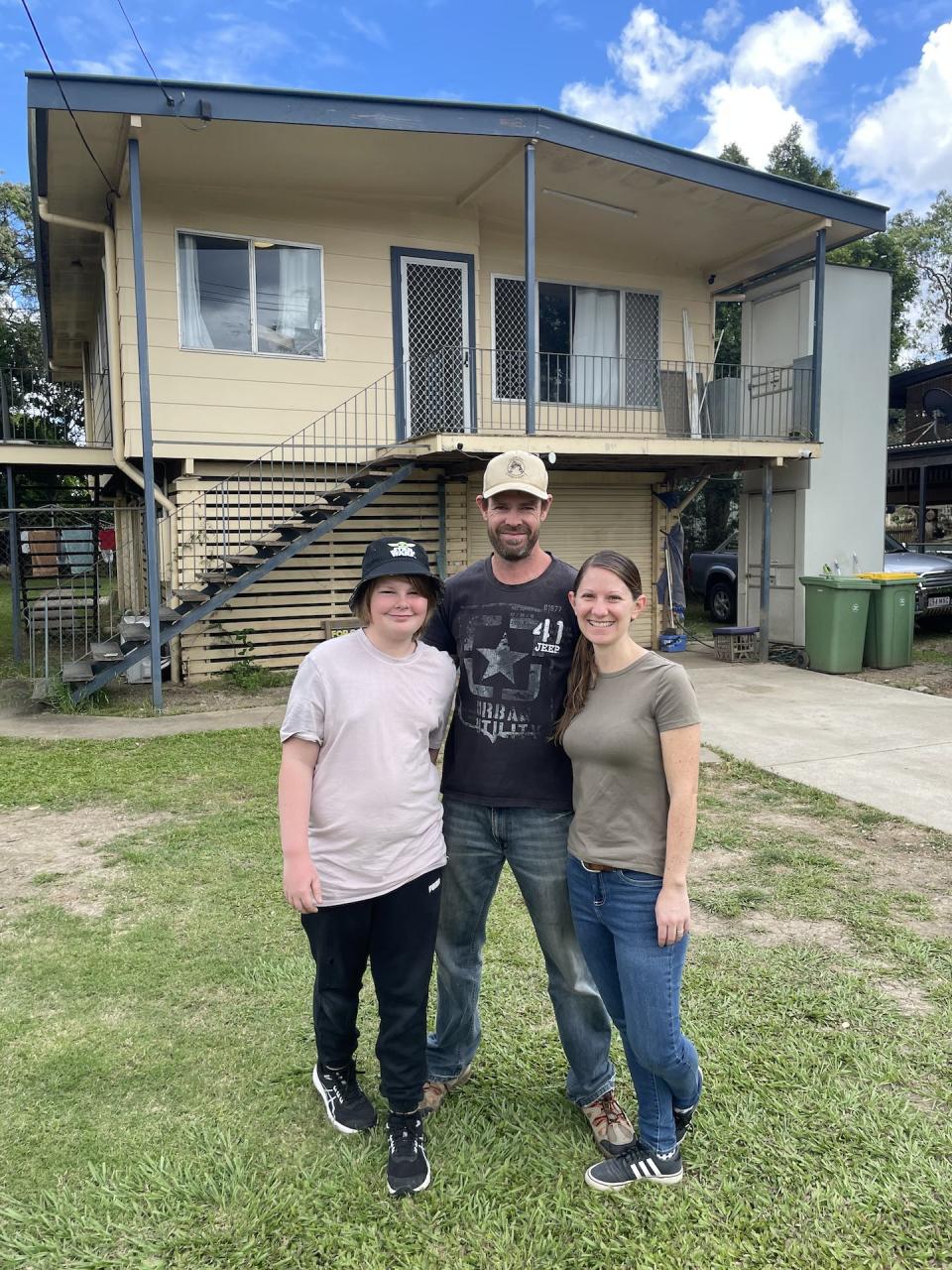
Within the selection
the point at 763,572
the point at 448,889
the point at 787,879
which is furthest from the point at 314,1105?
the point at 763,572

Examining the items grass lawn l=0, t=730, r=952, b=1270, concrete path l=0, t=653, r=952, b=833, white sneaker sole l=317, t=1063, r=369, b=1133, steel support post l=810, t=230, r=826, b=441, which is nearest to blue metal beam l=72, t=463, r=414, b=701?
concrete path l=0, t=653, r=952, b=833

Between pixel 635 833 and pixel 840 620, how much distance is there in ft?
29.4

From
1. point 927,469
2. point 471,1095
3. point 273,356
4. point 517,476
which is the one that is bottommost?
point 471,1095

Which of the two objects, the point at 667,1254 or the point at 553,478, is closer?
the point at 667,1254

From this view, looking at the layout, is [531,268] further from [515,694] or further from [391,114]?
[515,694]

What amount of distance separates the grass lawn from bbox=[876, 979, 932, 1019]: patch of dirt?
0.01m

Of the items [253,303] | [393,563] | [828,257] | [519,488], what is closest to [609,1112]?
[393,563]

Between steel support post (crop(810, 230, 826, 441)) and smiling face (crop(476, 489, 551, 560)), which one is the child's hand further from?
steel support post (crop(810, 230, 826, 441))

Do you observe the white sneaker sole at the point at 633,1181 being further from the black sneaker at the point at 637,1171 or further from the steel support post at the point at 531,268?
the steel support post at the point at 531,268

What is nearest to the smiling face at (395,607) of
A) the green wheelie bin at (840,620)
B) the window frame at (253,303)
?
the window frame at (253,303)

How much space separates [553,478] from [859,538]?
163 inches

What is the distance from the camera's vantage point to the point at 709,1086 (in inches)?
110

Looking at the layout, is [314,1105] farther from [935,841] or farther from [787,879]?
[935,841]

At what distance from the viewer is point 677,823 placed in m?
2.21
